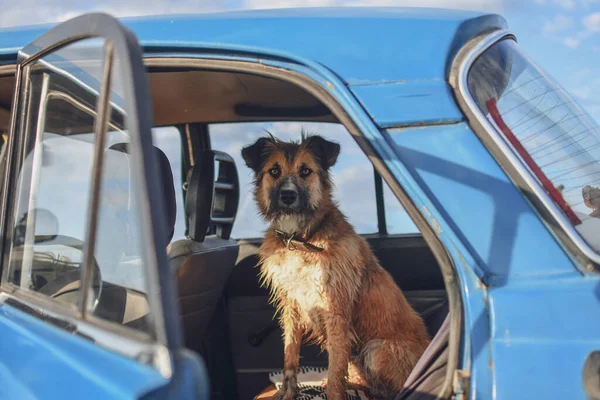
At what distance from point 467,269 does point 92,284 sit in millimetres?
923

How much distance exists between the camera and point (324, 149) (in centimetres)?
370

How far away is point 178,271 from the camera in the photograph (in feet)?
9.91

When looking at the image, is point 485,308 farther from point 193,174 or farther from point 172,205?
point 193,174

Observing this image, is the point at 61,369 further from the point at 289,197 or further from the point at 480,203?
the point at 289,197

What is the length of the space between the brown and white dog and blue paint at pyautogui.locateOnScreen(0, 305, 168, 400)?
5.90ft

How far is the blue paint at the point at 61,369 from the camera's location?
1096mm

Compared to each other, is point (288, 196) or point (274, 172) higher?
point (274, 172)

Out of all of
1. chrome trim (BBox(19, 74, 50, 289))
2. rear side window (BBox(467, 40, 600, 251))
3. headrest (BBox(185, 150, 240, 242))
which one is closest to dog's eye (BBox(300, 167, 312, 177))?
headrest (BBox(185, 150, 240, 242))

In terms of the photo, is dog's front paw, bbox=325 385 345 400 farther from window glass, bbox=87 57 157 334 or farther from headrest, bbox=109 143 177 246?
window glass, bbox=87 57 157 334

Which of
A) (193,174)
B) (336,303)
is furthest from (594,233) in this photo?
(193,174)

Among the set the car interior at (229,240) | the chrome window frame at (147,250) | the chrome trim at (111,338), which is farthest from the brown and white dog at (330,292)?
the chrome window frame at (147,250)

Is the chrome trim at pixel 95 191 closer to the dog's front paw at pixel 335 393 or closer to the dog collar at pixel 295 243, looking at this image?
the dog's front paw at pixel 335 393

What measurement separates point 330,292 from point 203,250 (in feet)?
2.42

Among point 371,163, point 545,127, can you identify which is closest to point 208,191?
point 371,163
